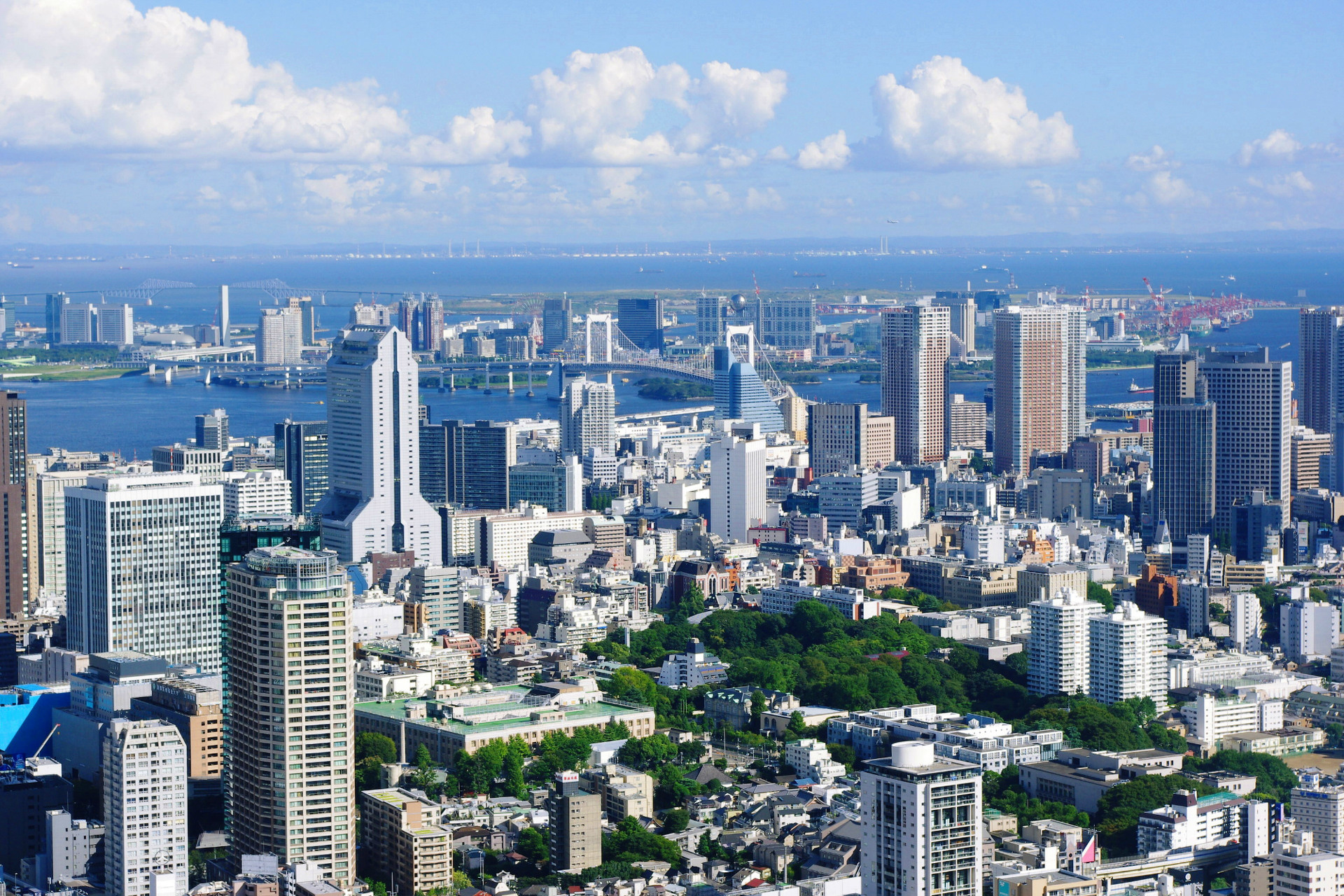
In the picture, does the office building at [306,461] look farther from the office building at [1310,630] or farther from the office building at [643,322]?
the office building at [643,322]

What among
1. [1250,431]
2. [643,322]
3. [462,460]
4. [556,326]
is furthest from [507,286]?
[1250,431]

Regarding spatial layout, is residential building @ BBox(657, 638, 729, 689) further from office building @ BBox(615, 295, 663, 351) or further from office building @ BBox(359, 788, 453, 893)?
office building @ BBox(615, 295, 663, 351)

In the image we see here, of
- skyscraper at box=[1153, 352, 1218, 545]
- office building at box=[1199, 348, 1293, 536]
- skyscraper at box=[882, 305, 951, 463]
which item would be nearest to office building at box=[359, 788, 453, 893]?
skyscraper at box=[1153, 352, 1218, 545]

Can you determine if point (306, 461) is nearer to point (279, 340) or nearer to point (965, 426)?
point (965, 426)


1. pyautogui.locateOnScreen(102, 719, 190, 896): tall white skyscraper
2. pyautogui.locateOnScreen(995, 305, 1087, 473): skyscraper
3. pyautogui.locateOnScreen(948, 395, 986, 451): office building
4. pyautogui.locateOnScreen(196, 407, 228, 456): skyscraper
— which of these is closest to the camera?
pyautogui.locateOnScreen(102, 719, 190, 896): tall white skyscraper

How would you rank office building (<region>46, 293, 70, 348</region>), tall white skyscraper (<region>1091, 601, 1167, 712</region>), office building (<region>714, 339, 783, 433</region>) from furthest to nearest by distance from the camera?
office building (<region>46, 293, 70, 348</region>)
office building (<region>714, 339, 783, 433</region>)
tall white skyscraper (<region>1091, 601, 1167, 712</region>)

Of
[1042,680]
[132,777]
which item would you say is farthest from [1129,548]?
[132,777]
